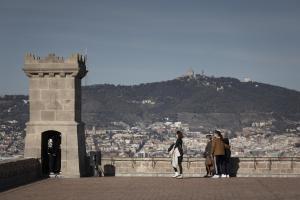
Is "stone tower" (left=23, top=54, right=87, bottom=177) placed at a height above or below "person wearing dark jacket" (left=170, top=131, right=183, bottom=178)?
above

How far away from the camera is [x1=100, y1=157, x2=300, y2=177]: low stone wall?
21.7 metres

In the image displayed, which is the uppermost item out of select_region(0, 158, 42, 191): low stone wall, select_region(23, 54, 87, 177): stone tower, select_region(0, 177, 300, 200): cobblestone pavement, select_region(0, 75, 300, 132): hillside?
select_region(0, 75, 300, 132): hillside

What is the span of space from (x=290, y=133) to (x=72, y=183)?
64.7m

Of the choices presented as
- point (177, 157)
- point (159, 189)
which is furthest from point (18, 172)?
point (177, 157)

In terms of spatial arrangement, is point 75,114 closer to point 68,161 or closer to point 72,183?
point 68,161

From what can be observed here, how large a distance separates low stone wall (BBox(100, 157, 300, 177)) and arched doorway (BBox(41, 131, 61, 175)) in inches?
56.7

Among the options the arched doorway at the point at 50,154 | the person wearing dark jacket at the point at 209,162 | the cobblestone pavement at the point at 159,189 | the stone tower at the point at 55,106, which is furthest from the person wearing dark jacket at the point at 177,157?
the arched doorway at the point at 50,154

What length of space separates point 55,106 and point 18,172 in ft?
11.5

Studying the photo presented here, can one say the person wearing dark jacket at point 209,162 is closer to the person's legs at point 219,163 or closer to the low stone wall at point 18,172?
the person's legs at point 219,163

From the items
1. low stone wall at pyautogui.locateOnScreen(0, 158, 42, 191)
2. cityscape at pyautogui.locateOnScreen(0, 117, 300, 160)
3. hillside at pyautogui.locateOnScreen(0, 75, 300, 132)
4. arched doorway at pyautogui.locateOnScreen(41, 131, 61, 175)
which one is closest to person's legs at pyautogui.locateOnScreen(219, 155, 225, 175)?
cityscape at pyautogui.locateOnScreen(0, 117, 300, 160)

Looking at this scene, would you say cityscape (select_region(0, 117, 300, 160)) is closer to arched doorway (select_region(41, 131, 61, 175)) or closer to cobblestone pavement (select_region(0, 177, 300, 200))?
arched doorway (select_region(41, 131, 61, 175))

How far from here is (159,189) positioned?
1689 cm

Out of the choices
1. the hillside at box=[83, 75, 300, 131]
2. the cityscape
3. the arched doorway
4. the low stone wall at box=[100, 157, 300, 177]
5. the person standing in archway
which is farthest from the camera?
the hillside at box=[83, 75, 300, 131]

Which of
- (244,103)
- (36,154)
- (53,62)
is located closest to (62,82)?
(53,62)
